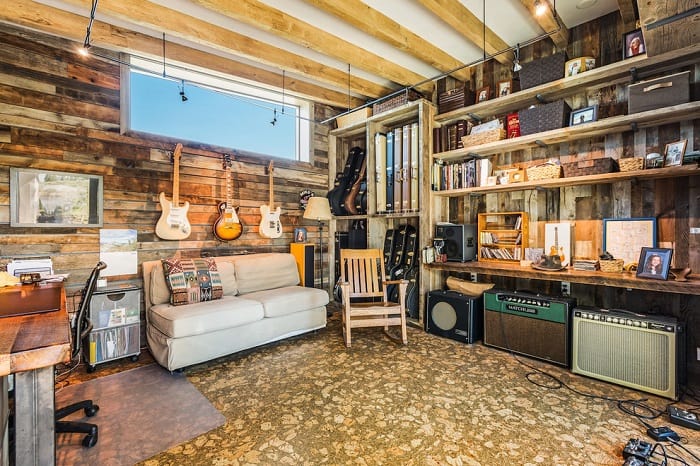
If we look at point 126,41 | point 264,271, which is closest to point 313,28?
point 126,41

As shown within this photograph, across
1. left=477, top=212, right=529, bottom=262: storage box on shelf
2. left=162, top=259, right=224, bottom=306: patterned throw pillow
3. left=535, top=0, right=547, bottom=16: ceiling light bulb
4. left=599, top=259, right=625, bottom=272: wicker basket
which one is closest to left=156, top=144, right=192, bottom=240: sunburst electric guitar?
left=162, top=259, right=224, bottom=306: patterned throw pillow

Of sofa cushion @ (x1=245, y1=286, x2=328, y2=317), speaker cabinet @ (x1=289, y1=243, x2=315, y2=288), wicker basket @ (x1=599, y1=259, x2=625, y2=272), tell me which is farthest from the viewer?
speaker cabinet @ (x1=289, y1=243, x2=315, y2=288)

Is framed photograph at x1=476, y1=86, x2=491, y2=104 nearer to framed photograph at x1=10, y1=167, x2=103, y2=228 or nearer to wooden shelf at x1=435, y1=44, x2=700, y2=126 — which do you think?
wooden shelf at x1=435, y1=44, x2=700, y2=126

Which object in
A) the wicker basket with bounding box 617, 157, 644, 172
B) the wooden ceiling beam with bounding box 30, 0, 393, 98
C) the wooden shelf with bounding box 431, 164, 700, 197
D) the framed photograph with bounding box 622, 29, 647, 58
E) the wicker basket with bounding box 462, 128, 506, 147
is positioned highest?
the wooden ceiling beam with bounding box 30, 0, 393, 98

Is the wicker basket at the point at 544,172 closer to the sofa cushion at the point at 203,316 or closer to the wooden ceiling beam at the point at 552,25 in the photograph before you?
the wooden ceiling beam at the point at 552,25

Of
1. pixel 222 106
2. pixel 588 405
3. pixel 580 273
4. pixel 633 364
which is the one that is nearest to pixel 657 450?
pixel 588 405

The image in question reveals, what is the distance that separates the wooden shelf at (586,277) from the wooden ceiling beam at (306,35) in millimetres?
2130

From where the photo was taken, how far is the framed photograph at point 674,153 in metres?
2.37

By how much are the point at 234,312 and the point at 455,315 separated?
215 cm

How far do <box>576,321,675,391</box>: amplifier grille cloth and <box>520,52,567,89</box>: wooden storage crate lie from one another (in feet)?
7.02

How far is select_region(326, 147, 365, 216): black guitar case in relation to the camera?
4715 millimetres

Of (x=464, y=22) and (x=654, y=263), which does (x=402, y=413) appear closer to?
(x=654, y=263)

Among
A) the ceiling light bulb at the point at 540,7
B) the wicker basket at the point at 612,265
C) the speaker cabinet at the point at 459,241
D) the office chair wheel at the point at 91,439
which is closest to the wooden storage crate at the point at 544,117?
the ceiling light bulb at the point at 540,7

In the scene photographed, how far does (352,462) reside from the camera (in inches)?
66.0
